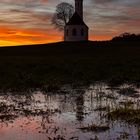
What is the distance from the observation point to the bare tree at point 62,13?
387 feet

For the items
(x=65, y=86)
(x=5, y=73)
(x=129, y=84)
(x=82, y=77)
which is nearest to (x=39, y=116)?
(x=65, y=86)

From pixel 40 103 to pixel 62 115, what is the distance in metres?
3.41

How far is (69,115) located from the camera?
56.4ft

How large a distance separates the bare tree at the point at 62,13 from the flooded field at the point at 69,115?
309 feet

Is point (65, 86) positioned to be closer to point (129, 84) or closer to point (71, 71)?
point (129, 84)

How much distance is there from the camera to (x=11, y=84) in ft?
93.6

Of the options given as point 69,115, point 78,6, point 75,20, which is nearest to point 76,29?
point 75,20

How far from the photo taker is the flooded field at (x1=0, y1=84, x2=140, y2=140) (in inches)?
542

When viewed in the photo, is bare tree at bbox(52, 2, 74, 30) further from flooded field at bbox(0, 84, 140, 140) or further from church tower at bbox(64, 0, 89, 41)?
flooded field at bbox(0, 84, 140, 140)

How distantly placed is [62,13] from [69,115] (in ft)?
335

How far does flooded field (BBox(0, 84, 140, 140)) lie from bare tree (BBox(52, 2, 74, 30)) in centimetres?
9410

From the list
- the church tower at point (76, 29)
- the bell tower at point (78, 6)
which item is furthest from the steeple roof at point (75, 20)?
the bell tower at point (78, 6)

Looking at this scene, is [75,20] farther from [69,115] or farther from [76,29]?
[69,115]

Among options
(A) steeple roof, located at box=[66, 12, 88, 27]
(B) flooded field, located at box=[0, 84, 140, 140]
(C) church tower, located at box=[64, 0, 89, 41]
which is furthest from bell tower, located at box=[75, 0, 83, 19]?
(B) flooded field, located at box=[0, 84, 140, 140]
